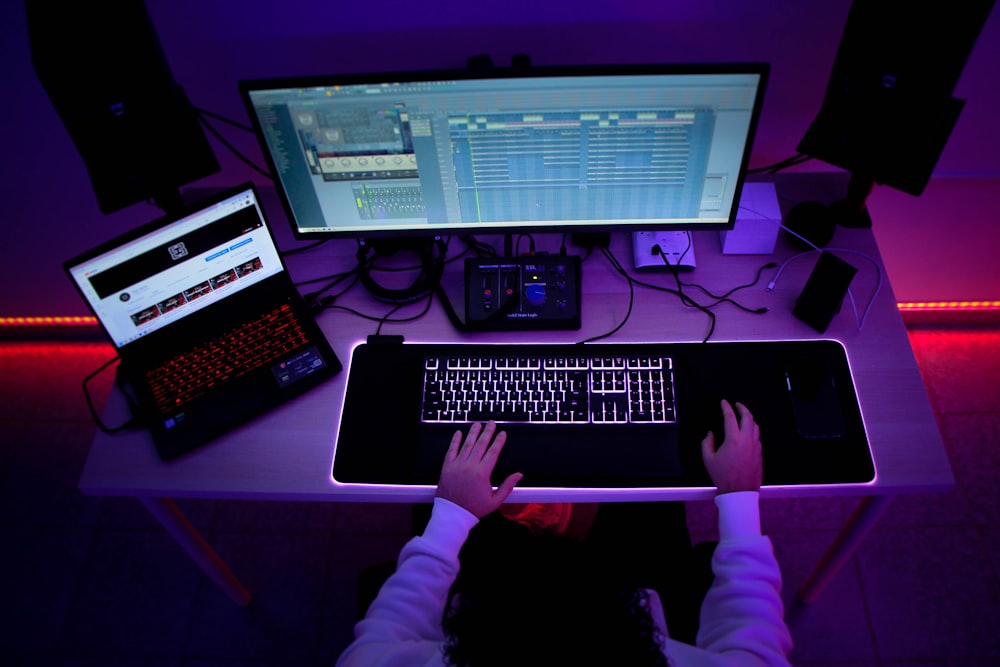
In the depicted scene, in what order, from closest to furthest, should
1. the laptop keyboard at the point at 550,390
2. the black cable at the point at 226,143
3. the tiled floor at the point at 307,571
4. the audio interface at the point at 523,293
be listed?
the laptop keyboard at the point at 550,390
the audio interface at the point at 523,293
the black cable at the point at 226,143
the tiled floor at the point at 307,571

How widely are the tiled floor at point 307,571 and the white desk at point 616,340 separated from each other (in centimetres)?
39

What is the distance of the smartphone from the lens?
1.20 m

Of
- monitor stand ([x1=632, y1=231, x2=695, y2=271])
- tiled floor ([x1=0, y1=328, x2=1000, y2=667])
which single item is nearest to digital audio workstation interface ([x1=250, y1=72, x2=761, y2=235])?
monitor stand ([x1=632, y1=231, x2=695, y2=271])

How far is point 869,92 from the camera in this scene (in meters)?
1.20

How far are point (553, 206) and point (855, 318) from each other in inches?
26.0

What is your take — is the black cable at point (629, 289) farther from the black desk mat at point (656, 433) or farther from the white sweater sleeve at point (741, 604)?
the white sweater sleeve at point (741, 604)

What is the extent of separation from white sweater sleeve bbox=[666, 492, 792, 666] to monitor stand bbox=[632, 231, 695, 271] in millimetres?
508

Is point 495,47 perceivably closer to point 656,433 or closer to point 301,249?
point 301,249

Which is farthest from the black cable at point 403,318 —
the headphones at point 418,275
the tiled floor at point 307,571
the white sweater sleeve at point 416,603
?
the tiled floor at point 307,571

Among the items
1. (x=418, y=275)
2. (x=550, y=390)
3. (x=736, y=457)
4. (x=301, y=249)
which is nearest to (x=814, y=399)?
(x=736, y=457)

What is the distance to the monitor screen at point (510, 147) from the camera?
1094mm

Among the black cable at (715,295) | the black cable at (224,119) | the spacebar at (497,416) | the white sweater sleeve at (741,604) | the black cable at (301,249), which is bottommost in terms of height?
the white sweater sleeve at (741,604)

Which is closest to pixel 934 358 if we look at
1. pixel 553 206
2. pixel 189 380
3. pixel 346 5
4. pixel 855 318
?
pixel 855 318

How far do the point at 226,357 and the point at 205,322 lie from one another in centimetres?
9
